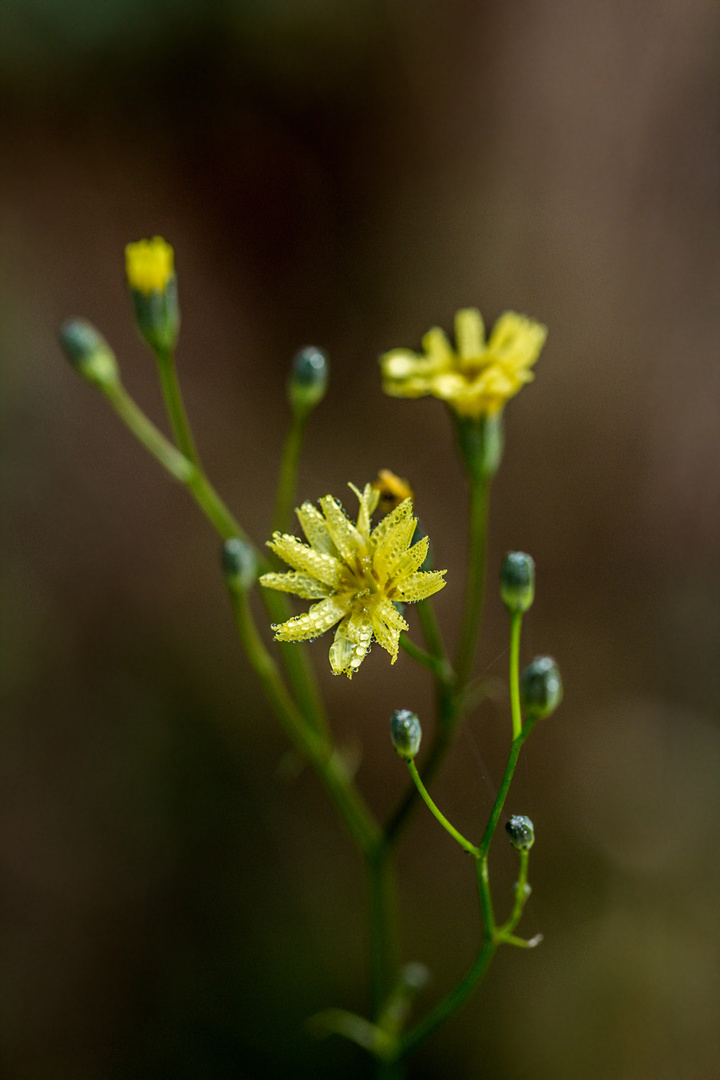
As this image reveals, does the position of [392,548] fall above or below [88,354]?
below

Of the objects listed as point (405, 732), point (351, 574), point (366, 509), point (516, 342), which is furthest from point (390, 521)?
point (516, 342)

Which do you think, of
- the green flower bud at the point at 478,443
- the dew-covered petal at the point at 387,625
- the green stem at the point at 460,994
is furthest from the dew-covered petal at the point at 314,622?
the green stem at the point at 460,994

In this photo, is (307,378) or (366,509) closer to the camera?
(366,509)

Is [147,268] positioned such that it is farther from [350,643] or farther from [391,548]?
[350,643]

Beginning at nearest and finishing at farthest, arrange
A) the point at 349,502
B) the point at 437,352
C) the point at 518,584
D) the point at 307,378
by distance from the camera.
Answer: the point at 518,584
the point at 307,378
the point at 437,352
the point at 349,502

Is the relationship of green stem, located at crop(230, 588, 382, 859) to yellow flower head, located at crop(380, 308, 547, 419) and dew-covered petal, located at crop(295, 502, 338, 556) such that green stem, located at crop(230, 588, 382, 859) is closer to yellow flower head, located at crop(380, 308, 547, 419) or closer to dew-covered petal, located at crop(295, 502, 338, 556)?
dew-covered petal, located at crop(295, 502, 338, 556)

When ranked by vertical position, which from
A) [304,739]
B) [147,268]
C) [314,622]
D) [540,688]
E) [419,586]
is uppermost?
[147,268]

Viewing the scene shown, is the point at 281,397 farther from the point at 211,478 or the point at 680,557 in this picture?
the point at 680,557
